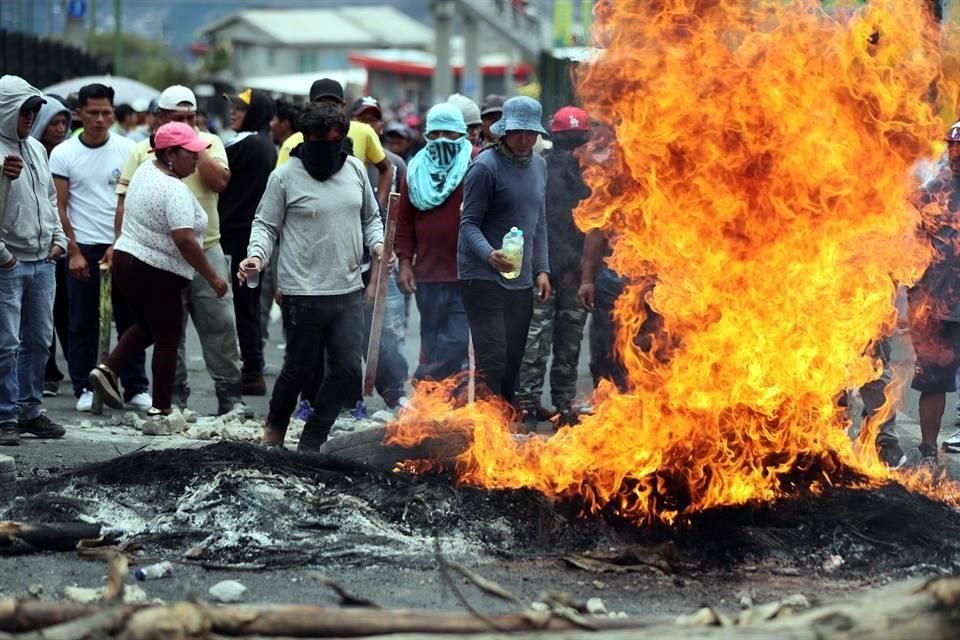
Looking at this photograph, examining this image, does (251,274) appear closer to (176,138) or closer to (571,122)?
(176,138)

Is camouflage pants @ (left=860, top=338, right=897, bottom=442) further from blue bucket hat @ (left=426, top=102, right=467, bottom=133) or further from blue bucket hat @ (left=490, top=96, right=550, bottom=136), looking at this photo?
blue bucket hat @ (left=426, top=102, right=467, bottom=133)

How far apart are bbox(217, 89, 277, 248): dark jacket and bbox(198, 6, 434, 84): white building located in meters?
94.8

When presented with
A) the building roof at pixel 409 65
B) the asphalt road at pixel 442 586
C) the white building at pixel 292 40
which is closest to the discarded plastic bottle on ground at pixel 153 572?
the asphalt road at pixel 442 586

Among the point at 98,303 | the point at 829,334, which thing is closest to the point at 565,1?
the point at 98,303

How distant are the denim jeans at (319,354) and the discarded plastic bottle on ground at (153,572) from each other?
93.3 inches

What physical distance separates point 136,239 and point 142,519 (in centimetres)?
327

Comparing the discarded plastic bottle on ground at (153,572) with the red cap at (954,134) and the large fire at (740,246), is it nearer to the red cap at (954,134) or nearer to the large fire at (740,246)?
the large fire at (740,246)

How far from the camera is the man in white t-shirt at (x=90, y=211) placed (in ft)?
36.4

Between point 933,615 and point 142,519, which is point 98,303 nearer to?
point 142,519

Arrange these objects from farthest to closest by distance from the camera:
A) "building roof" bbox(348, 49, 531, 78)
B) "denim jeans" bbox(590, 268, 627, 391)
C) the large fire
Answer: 1. "building roof" bbox(348, 49, 531, 78)
2. "denim jeans" bbox(590, 268, 627, 391)
3. the large fire

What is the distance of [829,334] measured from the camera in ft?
24.5

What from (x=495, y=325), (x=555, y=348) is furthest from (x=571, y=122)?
(x=495, y=325)

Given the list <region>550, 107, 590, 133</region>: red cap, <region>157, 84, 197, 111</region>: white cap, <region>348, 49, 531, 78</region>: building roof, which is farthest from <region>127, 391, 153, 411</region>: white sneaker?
<region>348, 49, 531, 78</region>: building roof

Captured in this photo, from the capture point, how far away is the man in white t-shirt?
11.1 meters
